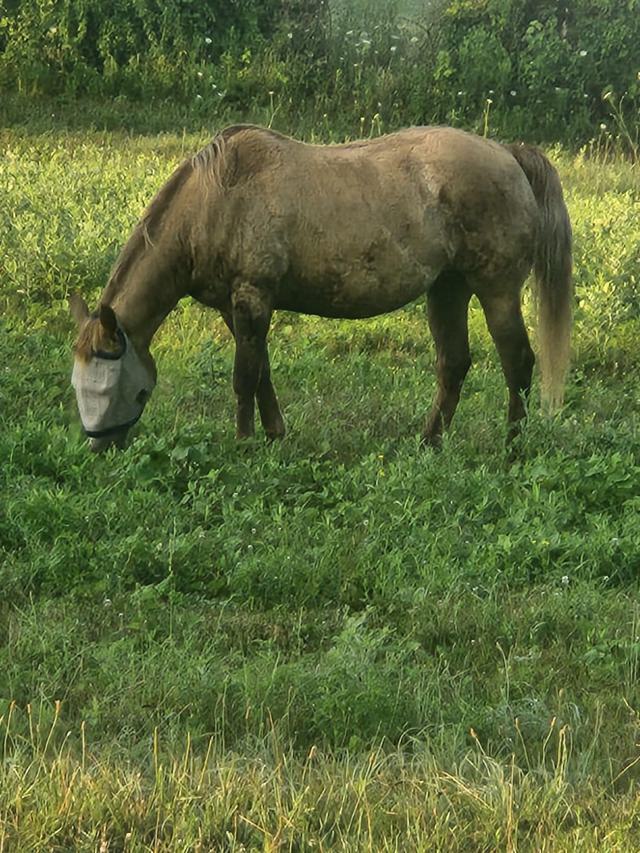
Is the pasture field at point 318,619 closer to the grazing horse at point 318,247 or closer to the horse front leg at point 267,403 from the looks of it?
the horse front leg at point 267,403

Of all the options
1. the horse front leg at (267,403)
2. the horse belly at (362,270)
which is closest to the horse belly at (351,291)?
the horse belly at (362,270)

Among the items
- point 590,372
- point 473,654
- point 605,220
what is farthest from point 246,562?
point 605,220

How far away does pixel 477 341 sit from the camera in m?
8.97

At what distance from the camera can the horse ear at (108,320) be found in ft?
20.9

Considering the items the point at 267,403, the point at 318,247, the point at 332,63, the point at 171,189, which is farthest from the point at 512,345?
the point at 332,63

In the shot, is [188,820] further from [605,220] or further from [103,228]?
[605,220]

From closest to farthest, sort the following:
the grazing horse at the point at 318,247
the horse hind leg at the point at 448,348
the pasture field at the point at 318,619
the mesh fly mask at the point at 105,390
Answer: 1. the pasture field at the point at 318,619
2. the mesh fly mask at the point at 105,390
3. the grazing horse at the point at 318,247
4. the horse hind leg at the point at 448,348

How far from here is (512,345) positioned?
7297 mm

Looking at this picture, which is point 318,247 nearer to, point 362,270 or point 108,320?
point 362,270

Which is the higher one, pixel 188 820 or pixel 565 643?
pixel 188 820

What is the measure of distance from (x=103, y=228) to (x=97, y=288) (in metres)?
0.71

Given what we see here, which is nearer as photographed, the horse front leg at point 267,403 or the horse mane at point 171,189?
the horse mane at point 171,189

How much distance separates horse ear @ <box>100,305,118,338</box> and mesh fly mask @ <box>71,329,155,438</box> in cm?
7

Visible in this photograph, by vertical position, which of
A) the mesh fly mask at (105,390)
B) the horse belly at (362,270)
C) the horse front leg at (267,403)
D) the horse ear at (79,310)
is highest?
the horse belly at (362,270)
